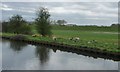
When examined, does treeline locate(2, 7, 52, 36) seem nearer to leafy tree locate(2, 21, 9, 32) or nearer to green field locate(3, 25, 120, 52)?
leafy tree locate(2, 21, 9, 32)

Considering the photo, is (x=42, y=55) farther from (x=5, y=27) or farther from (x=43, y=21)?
(x=5, y=27)

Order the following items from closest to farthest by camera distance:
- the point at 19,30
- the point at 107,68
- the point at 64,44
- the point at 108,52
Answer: the point at 107,68, the point at 108,52, the point at 64,44, the point at 19,30

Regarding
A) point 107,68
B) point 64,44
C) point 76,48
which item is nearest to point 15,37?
point 64,44

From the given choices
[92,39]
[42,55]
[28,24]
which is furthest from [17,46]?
[28,24]

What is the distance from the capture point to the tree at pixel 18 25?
6663cm

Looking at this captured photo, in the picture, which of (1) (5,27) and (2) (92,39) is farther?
(1) (5,27)

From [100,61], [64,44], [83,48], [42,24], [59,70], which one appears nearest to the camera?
[59,70]

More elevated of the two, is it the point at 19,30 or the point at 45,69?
the point at 45,69

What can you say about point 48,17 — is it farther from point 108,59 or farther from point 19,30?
point 108,59

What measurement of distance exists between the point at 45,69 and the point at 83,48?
46.6 feet

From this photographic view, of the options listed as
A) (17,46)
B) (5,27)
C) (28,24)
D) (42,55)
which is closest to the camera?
(42,55)

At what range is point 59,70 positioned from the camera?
71.1ft

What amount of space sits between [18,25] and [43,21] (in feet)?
48.1

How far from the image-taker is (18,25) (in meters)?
68.4
